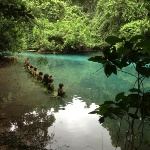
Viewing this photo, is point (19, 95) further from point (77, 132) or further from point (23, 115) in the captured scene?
point (77, 132)

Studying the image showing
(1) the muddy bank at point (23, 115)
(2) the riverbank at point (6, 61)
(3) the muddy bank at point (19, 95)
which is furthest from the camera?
(2) the riverbank at point (6, 61)

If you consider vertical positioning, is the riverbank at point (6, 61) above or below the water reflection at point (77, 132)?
above

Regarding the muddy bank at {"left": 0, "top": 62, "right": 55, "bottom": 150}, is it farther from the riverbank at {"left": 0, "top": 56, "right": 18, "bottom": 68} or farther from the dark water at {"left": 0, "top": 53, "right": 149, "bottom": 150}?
the riverbank at {"left": 0, "top": 56, "right": 18, "bottom": 68}

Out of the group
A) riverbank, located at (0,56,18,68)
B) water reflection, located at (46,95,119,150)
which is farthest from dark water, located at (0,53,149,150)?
riverbank, located at (0,56,18,68)

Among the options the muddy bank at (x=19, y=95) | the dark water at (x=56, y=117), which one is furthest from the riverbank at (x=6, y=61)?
the dark water at (x=56, y=117)

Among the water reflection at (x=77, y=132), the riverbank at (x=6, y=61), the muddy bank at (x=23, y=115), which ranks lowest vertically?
the water reflection at (x=77, y=132)

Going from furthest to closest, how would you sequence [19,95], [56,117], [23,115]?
[19,95] < [56,117] < [23,115]

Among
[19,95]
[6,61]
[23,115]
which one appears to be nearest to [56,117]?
[23,115]

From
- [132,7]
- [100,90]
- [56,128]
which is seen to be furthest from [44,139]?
[132,7]

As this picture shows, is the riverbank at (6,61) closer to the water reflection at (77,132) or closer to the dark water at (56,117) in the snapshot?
the dark water at (56,117)

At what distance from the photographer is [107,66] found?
60.1 inches

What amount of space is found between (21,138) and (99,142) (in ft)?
5.14

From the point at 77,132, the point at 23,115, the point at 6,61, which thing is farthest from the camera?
the point at 6,61

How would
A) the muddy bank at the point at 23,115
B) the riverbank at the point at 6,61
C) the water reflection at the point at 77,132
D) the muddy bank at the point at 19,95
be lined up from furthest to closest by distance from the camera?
the riverbank at the point at 6,61 → the muddy bank at the point at 19,95 → the water reflection at the point at 77,132 → the muddy bank at the point at 23,115
